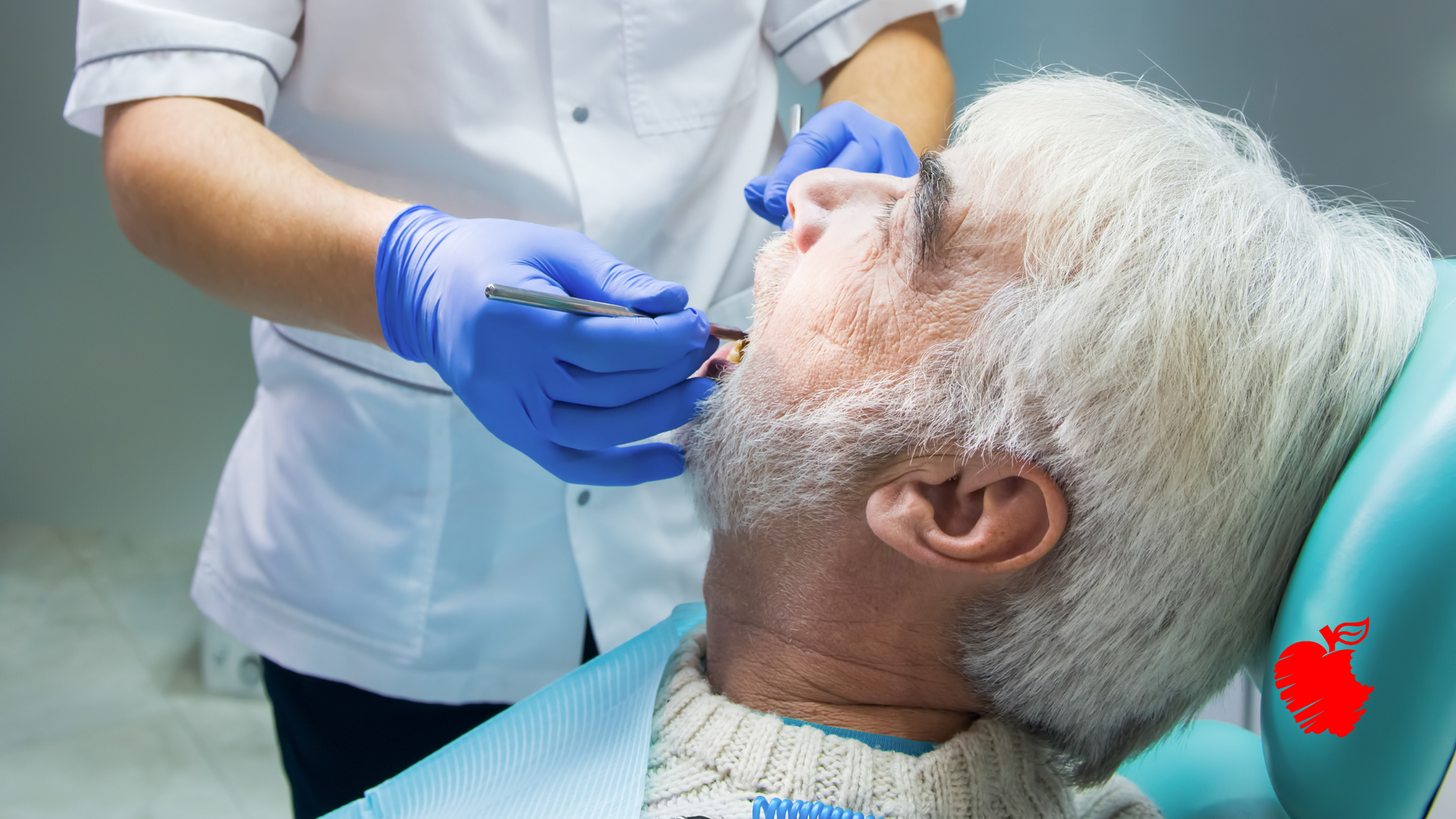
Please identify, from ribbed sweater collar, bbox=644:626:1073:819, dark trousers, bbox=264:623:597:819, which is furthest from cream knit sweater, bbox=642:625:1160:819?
dark trousers, bbox=264:623:597:819

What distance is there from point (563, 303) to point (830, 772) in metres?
0.48

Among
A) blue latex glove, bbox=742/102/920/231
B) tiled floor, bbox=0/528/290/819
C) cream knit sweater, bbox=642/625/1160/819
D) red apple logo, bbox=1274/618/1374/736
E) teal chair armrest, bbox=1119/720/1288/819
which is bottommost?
tiled floor, bbox=0/528/290/819

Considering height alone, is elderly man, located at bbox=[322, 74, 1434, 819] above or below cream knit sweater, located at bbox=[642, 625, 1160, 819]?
above

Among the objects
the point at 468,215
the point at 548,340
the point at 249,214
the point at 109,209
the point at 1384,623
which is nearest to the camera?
the point at 1384,623

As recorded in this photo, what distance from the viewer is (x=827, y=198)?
105 cm

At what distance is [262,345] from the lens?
4.72ft

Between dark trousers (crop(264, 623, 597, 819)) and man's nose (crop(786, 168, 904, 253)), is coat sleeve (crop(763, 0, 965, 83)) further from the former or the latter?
dark trousers (crop(264, 623, 597, 819))

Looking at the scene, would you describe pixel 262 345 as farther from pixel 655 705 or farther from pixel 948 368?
pixel 948 368

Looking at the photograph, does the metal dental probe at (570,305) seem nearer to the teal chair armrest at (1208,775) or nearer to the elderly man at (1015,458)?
the elderly man at (1015,458)

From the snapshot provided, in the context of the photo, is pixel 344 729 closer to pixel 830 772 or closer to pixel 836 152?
pixel 830 772

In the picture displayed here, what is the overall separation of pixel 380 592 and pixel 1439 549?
3.89ft

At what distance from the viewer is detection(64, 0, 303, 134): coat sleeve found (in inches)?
44.2

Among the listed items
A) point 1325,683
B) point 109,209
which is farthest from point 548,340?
point 109,209

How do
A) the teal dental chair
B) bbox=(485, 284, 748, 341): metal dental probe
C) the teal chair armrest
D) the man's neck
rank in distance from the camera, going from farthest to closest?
the teal chair armrest, the man's neck, bbox=(485, 284, 748, 341): metal dental probe, the teal dental chair
